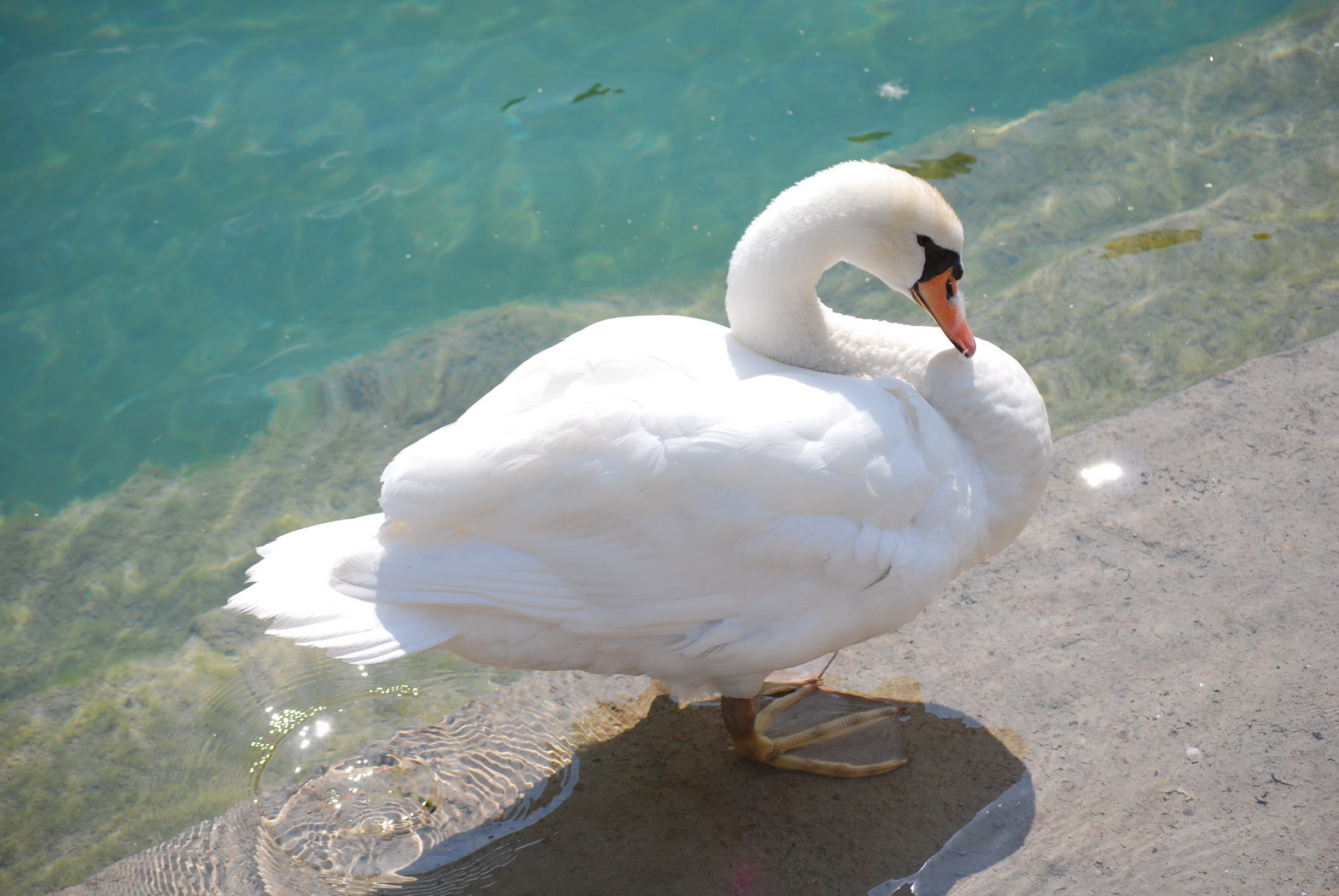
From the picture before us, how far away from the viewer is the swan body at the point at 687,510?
8.64ft

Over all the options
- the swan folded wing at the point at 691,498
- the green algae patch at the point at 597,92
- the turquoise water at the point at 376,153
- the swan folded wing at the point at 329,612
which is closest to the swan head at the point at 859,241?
the swan folded wing at the point at 691,498

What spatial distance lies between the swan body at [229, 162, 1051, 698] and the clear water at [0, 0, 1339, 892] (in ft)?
3.38

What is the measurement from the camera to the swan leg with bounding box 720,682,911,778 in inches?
120

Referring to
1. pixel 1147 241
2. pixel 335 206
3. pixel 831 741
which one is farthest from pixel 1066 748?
pixel 335 206

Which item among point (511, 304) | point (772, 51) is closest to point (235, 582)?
point (511, 304)

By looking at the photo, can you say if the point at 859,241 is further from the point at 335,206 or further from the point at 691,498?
the point at 335,206

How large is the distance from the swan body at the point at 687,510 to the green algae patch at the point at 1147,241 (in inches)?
94.5

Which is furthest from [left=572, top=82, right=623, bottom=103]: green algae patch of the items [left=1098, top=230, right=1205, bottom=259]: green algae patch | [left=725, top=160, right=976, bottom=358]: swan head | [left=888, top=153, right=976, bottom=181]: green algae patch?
[left=725, top=160, right=976, bottom=358]: swan head

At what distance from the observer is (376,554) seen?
2750 mm

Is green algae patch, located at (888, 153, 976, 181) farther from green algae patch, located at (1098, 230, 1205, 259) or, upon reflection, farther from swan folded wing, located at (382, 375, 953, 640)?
swan folded wing, located at (382, 375, 953, 640)

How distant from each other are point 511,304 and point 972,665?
10.8 feet

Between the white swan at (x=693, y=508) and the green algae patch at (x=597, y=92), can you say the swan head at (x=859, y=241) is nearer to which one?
the white swan at (x=693, y=508)

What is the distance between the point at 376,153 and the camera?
21.0 ft

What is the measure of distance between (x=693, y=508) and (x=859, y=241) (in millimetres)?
963
